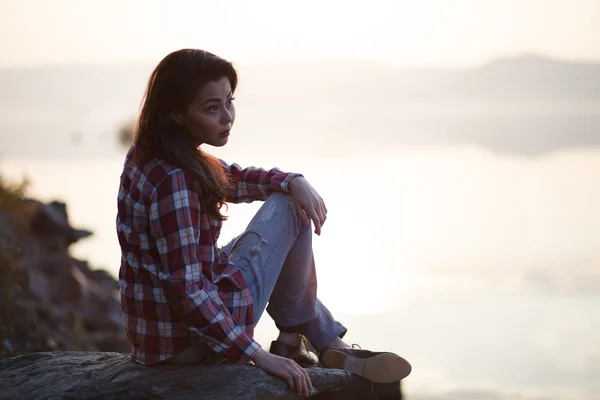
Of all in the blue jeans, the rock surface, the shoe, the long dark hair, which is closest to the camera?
the long dark hair

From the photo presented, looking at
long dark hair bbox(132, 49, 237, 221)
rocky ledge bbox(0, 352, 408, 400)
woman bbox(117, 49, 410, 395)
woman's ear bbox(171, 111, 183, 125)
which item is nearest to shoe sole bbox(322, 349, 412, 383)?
rocky ledge bbox(0, 352, 408, 400)

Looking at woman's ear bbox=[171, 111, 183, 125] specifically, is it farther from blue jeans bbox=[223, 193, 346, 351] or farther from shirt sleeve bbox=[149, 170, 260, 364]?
blue jeans bbox=[223, 193, 346, 351]

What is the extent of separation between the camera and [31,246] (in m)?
8.44

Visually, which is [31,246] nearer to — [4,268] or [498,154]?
[4,268]

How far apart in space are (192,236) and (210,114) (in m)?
0.45

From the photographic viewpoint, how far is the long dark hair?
4051 millimetres

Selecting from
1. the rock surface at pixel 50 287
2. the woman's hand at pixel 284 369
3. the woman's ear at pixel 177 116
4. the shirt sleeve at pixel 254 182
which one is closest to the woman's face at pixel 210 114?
the woman's ear at pixel 177 116

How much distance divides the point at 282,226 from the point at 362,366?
2.03 ft

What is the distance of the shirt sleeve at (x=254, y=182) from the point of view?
4.49 meters

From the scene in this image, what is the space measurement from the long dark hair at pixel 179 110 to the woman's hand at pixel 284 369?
0.49m

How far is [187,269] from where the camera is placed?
3.95 m

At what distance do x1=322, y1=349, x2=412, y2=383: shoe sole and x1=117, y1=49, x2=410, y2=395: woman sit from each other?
1.25 feet

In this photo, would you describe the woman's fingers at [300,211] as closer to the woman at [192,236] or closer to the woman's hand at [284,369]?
the woman at [192,236]

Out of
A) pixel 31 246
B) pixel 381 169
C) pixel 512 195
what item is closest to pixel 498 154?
pixel 381 169
